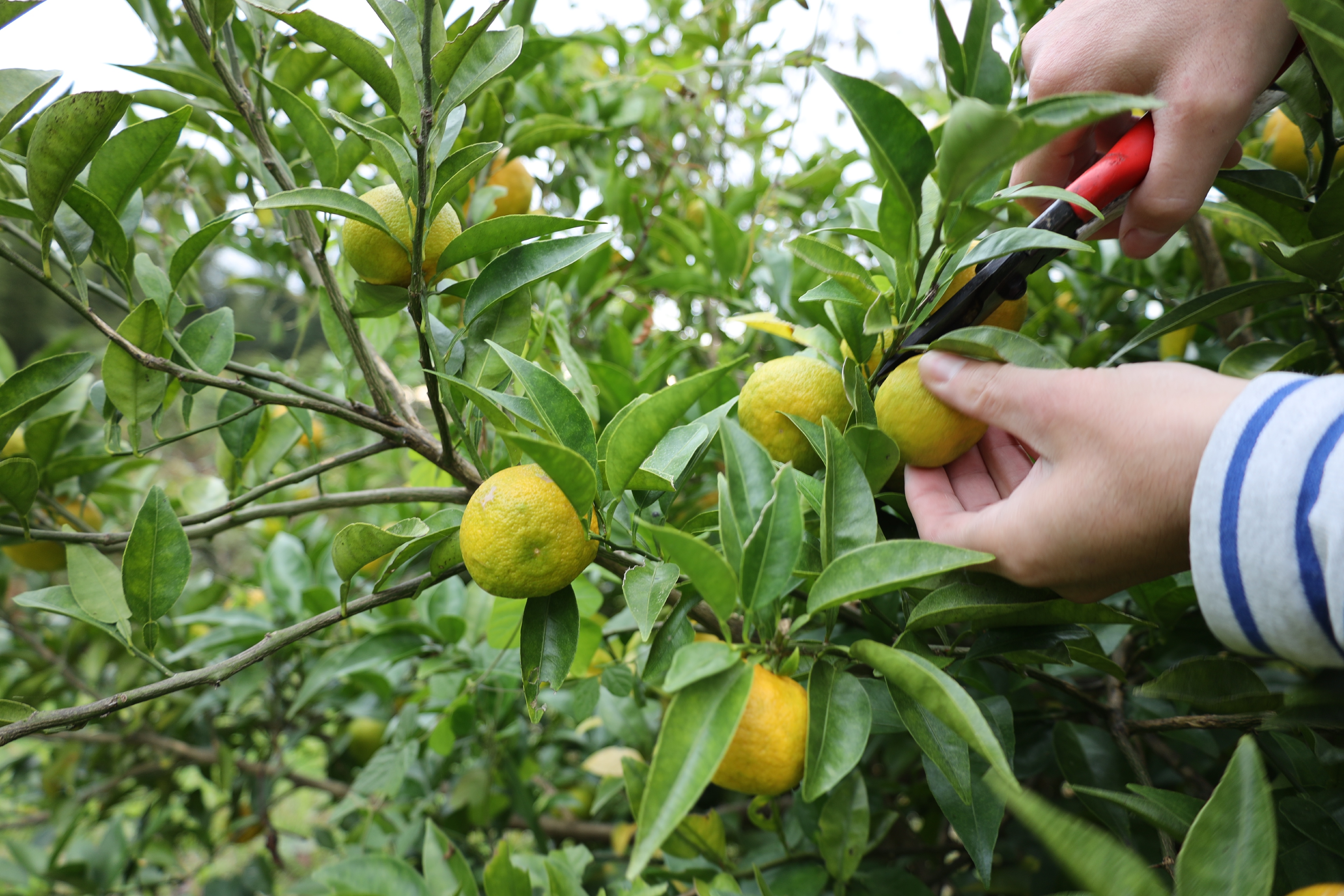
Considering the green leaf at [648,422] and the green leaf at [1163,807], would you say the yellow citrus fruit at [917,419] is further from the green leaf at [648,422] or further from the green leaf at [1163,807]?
the green leaf at [1163,807]

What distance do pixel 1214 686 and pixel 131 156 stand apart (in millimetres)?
1144

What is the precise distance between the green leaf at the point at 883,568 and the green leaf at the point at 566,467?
0.17 m

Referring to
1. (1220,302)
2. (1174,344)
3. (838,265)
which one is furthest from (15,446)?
(1174,344)

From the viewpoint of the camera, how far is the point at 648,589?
55cm

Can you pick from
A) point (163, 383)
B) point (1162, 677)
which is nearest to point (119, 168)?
point (163, 383)

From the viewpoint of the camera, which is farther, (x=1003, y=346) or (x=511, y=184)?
(x=511, y=184)

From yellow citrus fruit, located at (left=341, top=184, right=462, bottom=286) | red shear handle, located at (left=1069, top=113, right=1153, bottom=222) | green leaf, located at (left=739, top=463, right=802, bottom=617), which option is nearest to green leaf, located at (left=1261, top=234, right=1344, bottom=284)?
red shear handle, located at (left=1069, top=113, right=1153, bottom=222)

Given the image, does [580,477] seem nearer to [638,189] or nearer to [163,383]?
[163,383]

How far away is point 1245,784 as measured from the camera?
0.44m

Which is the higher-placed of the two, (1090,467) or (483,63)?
(483,63)

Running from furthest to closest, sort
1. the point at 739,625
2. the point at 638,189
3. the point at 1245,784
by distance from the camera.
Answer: the point at 638,189
the point at 739,625
the point at 1245,784

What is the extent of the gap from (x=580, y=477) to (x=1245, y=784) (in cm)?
45

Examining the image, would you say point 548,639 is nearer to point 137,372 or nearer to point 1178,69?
point 137,372

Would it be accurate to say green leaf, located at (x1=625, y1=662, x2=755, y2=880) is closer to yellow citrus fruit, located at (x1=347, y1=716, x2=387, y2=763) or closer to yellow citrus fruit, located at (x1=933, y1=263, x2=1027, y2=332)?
yellow citrus fruit, located at (x1=933, y1=263, x2=1027, y2=332)
